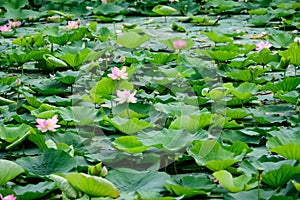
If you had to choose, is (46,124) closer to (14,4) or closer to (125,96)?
(125,96)

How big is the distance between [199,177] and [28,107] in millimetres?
961

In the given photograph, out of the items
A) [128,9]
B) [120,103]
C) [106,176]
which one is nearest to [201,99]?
[120,103]

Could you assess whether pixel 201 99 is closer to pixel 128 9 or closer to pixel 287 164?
pixel 287 164

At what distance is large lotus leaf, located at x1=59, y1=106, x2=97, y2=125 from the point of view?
2318mm

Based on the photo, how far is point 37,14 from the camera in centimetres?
514

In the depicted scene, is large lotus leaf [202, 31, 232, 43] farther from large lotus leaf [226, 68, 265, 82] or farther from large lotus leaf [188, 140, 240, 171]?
large lotus leaf [188, 140, 240, 171]

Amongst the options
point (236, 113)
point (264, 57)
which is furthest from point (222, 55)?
point (236, 113)

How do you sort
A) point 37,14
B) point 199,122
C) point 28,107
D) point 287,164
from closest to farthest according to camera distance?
point 287,164 < point 199,122 < point 28,107 < point 37,14

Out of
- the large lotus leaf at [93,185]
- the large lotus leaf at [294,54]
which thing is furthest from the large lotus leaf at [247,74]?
the large lotus leaf at [93,185]

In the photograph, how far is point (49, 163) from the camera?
6.37ft

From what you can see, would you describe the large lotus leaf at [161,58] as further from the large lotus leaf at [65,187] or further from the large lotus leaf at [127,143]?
the large lotus leaf at [65,187]

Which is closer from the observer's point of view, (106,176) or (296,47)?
(106,176)

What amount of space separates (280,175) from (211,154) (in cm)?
28

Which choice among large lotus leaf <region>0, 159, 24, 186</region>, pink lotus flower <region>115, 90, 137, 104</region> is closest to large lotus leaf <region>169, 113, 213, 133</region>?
pink lotus flower <region>115, 90, 137, 104</region>
